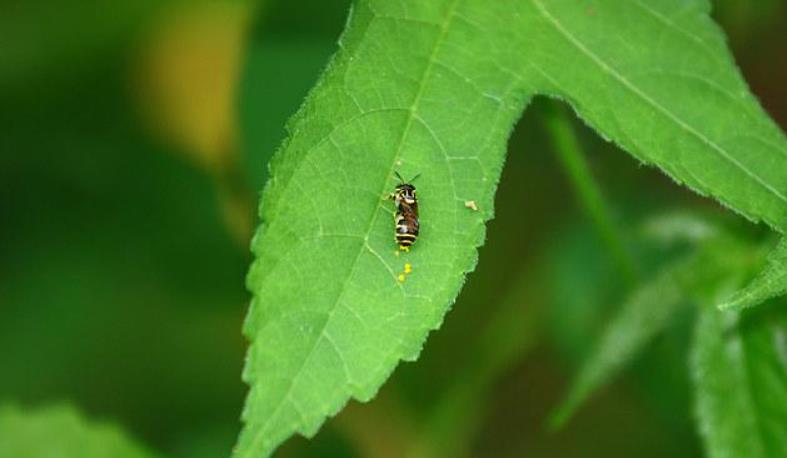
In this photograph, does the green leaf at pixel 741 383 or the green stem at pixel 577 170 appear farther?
the green stem at pixel 577 170

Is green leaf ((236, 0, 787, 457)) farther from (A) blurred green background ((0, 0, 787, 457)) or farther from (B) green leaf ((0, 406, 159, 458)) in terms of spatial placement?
(A) blurred green background ((0, 0, 787, 457))

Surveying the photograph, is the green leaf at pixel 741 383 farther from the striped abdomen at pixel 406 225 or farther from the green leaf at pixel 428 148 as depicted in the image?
the striped abdomen at pixel 406 225

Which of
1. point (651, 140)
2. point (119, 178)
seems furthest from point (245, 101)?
point (651, 140)

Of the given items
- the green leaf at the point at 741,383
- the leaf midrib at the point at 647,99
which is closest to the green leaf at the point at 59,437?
the green leaf at the point at 741,383

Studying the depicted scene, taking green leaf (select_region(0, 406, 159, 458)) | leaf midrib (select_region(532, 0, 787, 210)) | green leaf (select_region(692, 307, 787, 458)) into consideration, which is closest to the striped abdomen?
leaf midrib (select_region(532, 0, 787, 210))

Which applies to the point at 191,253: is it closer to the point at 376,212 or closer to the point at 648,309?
the point at 648,309

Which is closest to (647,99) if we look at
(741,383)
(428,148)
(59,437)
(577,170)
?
(577,170)
